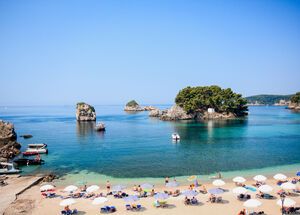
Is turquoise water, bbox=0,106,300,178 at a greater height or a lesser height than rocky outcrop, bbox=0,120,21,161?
lesser

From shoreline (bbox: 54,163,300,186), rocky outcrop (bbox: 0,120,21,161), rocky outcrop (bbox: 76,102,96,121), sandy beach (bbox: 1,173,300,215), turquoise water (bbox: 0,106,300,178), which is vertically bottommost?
shoreline (bbox: 54,163,300,186)

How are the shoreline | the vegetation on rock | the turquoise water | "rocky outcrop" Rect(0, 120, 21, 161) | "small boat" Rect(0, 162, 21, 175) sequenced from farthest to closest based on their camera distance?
the vegetation on rock, "rocky outcrop" Rect(0, 120, 21, 161), the turquoise water, "small boat" Rect(0, 162, 21, 175), the shoreline

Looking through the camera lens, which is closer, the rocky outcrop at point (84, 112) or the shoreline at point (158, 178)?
the shoreline at point (158, 178)

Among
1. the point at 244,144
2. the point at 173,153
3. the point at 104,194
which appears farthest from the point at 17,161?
the point at 244,144

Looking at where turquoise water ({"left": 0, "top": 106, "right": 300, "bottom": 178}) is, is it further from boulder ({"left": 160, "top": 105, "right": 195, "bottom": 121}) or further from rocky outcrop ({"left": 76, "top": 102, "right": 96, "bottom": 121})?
rocky outcrop ({"left": 76, "top": 102, "right": 96, "bottom": 121})

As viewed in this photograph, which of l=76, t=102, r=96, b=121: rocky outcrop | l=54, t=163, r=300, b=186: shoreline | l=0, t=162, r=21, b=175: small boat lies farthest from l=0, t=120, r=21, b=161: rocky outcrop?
l=76, t=102, r=96, b=121: rocky outcrop

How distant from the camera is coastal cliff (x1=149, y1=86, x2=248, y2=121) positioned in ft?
456

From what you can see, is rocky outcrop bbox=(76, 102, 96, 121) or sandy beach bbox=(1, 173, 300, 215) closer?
sandy beach bbox=(1, 173, 300, 215)

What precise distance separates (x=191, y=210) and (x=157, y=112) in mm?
144316

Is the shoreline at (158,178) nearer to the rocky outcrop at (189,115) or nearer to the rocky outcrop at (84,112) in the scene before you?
the rocky outcrop at (189,115)

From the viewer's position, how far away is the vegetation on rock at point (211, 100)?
138625mm

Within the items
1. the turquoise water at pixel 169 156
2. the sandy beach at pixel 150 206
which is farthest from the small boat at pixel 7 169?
the sandy beach at pixel 150 206

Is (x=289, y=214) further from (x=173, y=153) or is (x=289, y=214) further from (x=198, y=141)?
(x=198, y=141)

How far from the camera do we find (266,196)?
89.3ft
